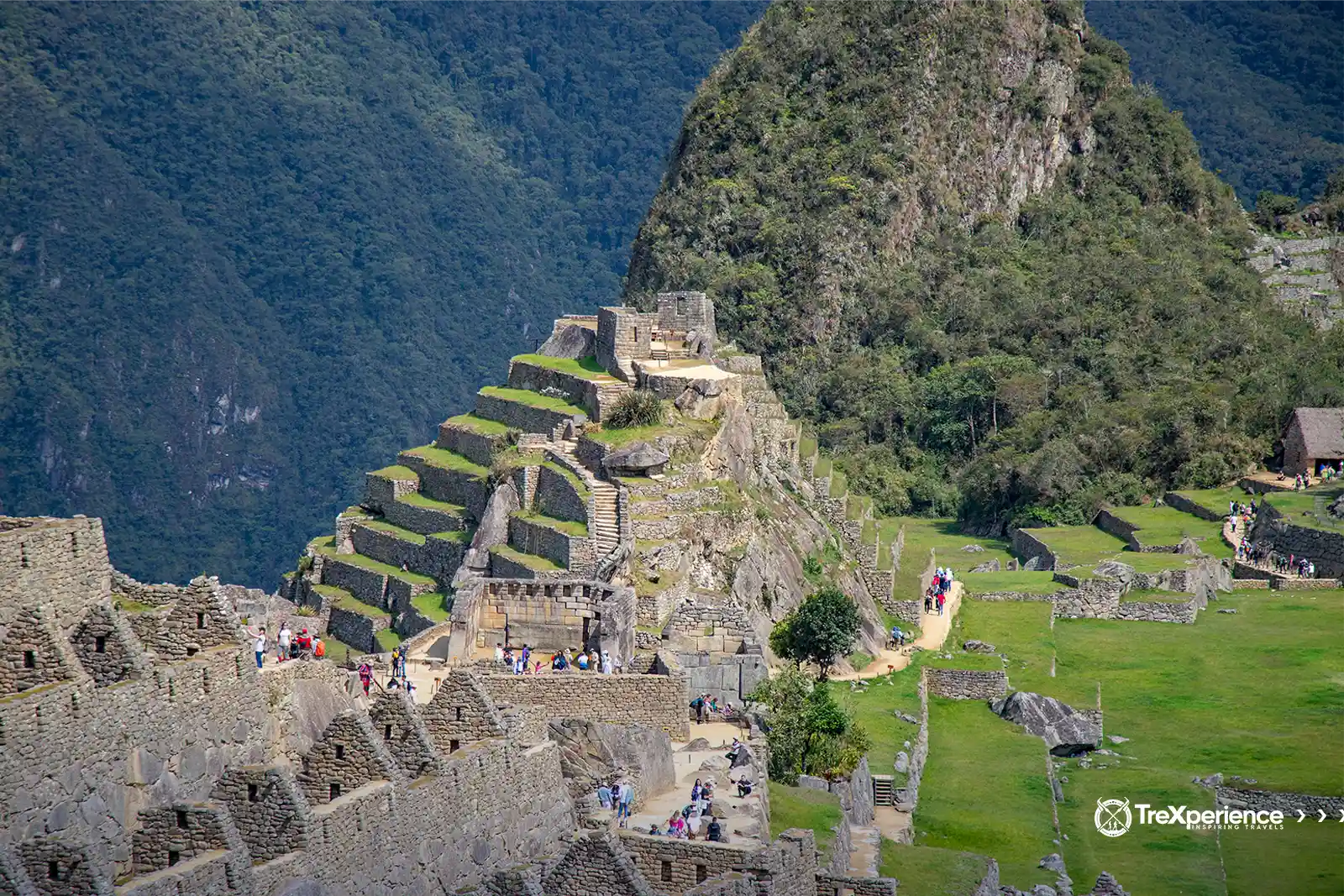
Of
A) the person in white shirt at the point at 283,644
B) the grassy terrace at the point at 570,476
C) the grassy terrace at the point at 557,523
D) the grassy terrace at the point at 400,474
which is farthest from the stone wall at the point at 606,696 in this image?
the grassy terrace at the point at 400,474

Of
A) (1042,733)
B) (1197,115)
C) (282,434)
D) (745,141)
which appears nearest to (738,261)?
(745,141)

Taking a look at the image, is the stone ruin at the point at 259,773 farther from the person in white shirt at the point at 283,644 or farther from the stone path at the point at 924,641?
the stone path at the point at 924,641

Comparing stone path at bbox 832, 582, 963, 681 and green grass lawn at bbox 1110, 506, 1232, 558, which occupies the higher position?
stone path at bbox 832, 582, 963, 681

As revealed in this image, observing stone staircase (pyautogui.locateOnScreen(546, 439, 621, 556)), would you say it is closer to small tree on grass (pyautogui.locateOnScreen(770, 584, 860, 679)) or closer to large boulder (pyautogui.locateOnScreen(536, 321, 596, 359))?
small tree on grass (pyautogui.locateOnScreen(770, 584, 860, 679))

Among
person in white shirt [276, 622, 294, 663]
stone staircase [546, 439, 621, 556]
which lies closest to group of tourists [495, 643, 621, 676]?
person in white shirt [276, 622, 294, 663]

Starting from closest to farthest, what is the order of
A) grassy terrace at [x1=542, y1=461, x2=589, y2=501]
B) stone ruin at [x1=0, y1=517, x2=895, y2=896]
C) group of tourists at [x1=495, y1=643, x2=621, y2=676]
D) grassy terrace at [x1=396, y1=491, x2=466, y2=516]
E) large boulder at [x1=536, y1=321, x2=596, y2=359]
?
stone ruin at [x1=0, y1=517, x2=895, y2=896] → group of tourists at [x1=495, y1=643, x2=621, y2=676] → grassy terrace at [x1=542, y1=461, x2=589, y2=501] → grassy terrace at [x1=396, y1=491, x2=466, y2=516] → large boulder at [x1=536, y1=321, x2=596, y2=359]

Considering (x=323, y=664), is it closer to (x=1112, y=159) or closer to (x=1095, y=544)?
(x=1095, y=544)
